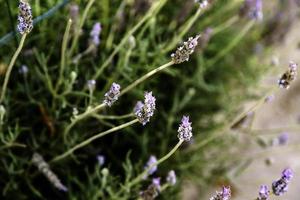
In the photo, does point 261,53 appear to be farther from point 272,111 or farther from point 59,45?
point 59,45

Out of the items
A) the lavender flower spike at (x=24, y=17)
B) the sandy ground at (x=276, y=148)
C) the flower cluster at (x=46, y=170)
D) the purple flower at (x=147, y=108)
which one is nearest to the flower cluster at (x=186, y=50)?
the purple flower at (x=147, y=108)

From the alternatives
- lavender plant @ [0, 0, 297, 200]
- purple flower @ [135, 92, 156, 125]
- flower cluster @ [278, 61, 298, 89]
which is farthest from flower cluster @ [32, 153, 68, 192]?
flower cluster @ [278, 61, 298, 89]

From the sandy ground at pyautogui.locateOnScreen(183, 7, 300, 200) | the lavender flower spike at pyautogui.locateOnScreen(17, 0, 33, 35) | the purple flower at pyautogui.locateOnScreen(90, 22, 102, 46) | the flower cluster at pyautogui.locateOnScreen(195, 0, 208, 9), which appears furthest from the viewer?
the sandy ground at pyautogui.locateOnScreen(183, 7, 300, 200)

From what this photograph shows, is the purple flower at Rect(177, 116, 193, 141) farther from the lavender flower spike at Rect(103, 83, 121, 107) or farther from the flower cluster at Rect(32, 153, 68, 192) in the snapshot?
the flower cluster at Rect(32, 153, 68, 192)

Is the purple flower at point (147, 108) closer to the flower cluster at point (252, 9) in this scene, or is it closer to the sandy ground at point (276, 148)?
the flower cluster at point (252, 9)

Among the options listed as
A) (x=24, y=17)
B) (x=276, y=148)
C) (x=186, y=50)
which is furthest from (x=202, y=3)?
(x=276, y=148)
